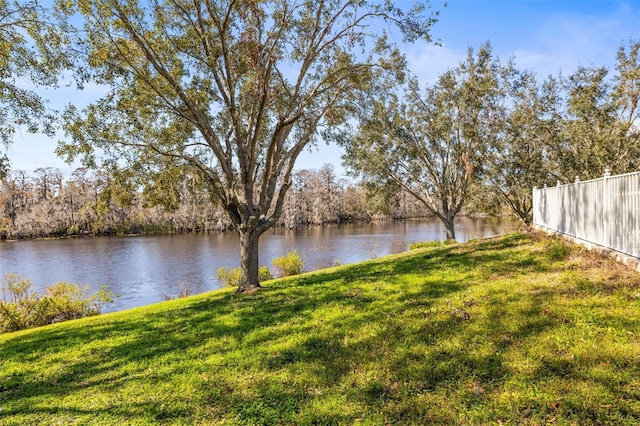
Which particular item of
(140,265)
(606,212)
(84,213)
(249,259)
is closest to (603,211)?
(606,212)

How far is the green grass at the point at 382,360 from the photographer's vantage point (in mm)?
3924

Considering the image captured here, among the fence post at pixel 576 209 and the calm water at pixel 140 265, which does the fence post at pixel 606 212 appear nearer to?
the fence post at pixel 576 209

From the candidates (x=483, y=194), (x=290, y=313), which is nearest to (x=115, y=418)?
(x=290, y=313)

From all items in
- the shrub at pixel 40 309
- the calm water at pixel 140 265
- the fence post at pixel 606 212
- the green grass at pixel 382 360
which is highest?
the fence post at pixel 606 212

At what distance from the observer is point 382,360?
4.98m

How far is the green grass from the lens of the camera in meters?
3.92

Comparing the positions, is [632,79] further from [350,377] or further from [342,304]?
[350,377]

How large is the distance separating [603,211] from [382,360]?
6.61 m

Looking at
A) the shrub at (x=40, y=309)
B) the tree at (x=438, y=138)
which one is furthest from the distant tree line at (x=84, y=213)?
the shrub at (x=40, y=309)

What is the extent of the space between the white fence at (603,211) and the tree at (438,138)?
31.7 ft

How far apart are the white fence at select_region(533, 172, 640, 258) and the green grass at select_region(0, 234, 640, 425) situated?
55 centimetres

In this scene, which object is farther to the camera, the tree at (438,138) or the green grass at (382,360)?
the tree at (438,138)

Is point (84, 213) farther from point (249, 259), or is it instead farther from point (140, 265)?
point (249, 259)

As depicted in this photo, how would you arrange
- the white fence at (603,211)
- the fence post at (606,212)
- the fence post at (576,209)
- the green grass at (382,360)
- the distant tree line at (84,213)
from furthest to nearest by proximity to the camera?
the distant tree line at (84,213) < the fence post at (576,209) < the fence post at (606,212) < the white fence at (603,211) < the green grass at (382,360)
